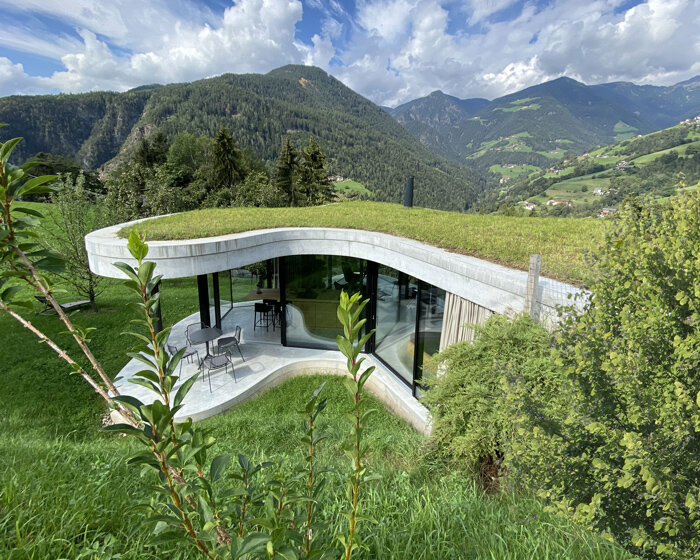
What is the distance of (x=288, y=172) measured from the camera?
42188 millimetres

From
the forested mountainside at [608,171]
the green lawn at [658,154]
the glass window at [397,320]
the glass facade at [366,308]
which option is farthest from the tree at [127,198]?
the green lawn at [658,154]

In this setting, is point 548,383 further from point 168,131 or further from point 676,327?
point 168,131

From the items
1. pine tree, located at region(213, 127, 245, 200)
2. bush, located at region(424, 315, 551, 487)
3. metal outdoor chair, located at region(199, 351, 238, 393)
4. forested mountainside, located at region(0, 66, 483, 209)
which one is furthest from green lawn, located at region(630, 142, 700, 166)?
metal outdoor chair, located at region(199, 351, 238, 393)

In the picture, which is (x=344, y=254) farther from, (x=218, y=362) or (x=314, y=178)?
(x=314, y=178)

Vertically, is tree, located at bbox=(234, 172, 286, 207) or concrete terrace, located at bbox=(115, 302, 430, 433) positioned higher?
tree, located at bbox=(234, 172, 286, 207)

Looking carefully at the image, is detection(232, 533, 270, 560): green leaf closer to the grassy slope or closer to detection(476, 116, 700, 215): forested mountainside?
the grassy slope

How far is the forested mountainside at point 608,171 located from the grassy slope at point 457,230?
76.1 m

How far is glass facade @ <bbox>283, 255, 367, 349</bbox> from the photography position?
975cm

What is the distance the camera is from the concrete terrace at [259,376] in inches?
299

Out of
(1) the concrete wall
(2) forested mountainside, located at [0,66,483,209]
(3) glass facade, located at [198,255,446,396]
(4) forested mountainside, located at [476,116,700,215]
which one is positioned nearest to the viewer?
(1) the concrete wall

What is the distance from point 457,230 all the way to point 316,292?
4300 millimetres

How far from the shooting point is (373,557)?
2.06 metres

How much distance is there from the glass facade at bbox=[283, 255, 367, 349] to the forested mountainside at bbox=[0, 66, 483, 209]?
105 meters

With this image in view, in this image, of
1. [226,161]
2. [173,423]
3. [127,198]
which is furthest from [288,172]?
[173,423]
